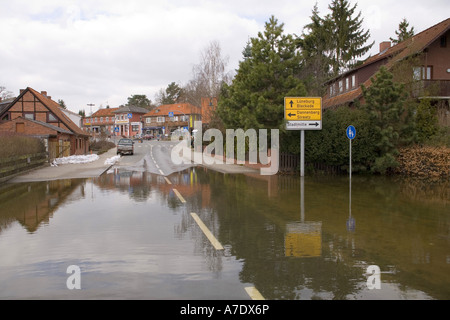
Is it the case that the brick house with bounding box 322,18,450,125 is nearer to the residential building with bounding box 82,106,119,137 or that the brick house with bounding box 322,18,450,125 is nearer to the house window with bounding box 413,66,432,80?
the house window with bounding box 413,66,432,80

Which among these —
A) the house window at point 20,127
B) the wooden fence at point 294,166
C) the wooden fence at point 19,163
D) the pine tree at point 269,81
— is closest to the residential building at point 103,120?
the house window at point 20,127

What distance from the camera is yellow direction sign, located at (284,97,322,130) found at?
2209 centimetres

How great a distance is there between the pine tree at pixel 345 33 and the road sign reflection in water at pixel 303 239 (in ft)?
131

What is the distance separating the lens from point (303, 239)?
25.4 feet

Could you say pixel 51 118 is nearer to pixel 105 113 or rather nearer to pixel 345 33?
pixel 345 33

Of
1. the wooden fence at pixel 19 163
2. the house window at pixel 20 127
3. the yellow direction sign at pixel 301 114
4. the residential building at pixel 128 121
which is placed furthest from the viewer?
the residential building at pixel 128 121

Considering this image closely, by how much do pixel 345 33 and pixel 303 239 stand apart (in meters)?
42.4

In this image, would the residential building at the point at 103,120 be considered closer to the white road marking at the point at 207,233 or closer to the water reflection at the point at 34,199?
the water reflection at the point at 34,199

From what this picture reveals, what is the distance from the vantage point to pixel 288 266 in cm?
600

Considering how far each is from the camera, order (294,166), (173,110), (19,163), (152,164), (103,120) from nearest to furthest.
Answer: (19,163)
(294,166)
(152,164)
(173,110)
(103,120)

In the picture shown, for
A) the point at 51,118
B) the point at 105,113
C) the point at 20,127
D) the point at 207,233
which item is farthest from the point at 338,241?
the point at 105,113

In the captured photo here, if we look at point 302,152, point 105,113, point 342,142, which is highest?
point 105,113

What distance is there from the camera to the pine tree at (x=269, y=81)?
2319cm

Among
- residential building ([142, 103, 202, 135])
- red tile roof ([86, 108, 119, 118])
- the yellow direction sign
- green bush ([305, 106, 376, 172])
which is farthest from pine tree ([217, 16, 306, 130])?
red tile roof ([86, 108, 119, 118])
